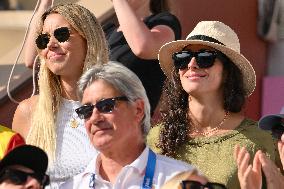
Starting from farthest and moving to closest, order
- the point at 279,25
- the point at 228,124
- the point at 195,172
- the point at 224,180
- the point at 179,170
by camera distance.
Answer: the point at 279,25 < the point at 228,124 < the point at 224,180 < the point at 179,170 < the point at 195,172

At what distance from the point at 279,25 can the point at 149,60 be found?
9.18ft

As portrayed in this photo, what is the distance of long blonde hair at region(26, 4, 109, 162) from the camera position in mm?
4836

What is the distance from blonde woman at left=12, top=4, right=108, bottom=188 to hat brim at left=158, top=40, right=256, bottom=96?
0.30m

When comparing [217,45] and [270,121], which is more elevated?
[217,45]

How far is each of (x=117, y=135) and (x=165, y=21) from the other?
4.33ft

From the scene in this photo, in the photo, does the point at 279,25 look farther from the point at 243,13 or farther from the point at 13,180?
the point at 13,180

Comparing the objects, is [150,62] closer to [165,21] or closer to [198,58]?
[165,21]

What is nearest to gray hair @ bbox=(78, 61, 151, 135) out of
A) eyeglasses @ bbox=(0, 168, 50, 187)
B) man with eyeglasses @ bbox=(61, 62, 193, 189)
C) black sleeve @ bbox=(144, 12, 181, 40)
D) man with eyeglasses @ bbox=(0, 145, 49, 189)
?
man with eyeglasses @ bbox=(61, 62, 193, 189)

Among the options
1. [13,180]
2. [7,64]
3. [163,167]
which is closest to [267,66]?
[7,64]

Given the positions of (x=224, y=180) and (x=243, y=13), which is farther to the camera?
(x=243, y=13)

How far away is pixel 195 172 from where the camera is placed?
3.63 meters

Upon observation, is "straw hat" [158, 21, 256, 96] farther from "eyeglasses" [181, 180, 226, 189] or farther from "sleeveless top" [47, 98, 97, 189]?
"eyeglasses" [181, 180, 226, 189]

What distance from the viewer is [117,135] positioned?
4.15 m

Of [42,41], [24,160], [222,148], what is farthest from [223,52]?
[24,160]
